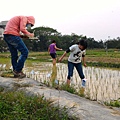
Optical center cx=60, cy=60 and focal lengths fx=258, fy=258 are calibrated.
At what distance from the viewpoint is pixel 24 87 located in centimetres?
395

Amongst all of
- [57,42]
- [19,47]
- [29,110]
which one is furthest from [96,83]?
[57,42]

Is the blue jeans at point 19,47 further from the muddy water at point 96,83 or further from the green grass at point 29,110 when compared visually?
the green grass at point 29,110

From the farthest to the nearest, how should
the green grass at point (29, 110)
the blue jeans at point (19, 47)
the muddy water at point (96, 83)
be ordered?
the muddy water at point (96, 83) → the blue jeans at point (19, 47) → the green grass at point (29, 110)

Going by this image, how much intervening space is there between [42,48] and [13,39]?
48.6 metres

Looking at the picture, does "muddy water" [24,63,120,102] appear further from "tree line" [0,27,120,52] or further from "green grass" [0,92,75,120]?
"tree line" [0,27,120,52]

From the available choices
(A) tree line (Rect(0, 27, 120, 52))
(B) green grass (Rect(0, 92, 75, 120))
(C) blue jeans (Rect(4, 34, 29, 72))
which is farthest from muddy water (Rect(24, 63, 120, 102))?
(A) tree line (Rect(0, 27, 120, 52))

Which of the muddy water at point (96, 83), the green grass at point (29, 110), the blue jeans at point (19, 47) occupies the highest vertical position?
the blue jeans at point (19, 47)

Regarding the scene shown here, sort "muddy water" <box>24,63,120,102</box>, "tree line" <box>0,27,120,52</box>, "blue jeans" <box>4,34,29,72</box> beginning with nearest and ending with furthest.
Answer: "blue jeans" <box>4,34,29,72</box>, "muddy water" <box>24,63,120,102</box>, "tree line" <box>0,27,120,52</box>

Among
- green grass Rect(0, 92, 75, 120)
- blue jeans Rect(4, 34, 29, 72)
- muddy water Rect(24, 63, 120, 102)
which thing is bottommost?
muddy water Rect(24, 63, 120, 102)

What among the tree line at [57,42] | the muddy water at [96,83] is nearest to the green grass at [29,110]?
the muddy water at [96,83]

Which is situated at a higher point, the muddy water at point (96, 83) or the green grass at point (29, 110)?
the green grass at point (29, 110)

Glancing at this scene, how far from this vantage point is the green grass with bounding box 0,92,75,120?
2.77 m

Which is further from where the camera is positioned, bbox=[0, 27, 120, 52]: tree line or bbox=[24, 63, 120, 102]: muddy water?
bbox=[0, 27, 120, 52]: tree line

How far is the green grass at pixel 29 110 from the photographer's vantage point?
277cm
